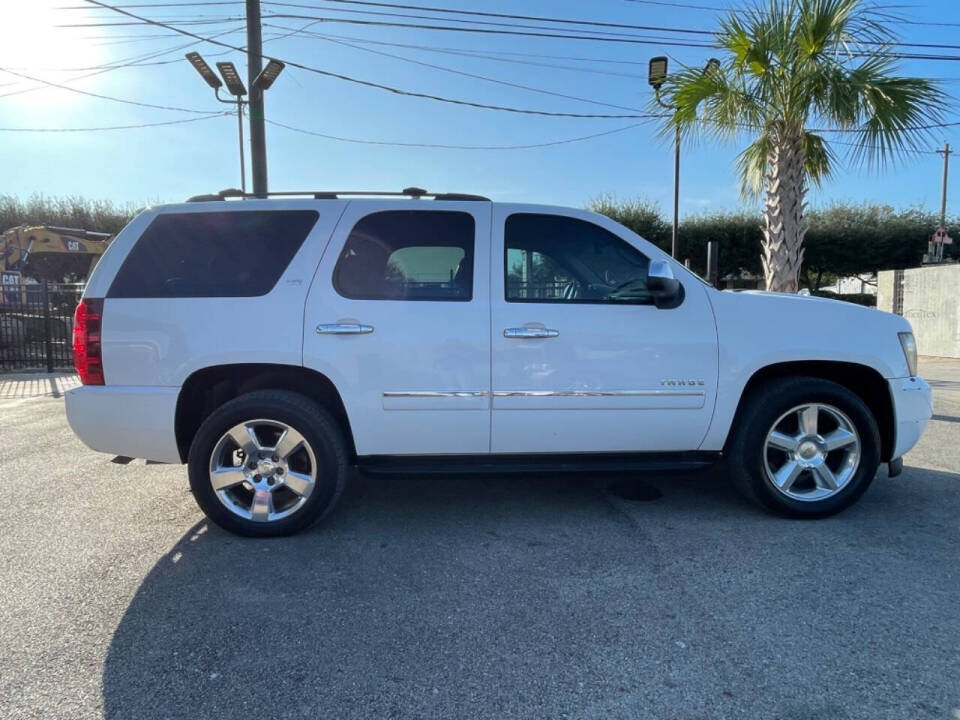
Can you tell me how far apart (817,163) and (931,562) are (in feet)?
20.0

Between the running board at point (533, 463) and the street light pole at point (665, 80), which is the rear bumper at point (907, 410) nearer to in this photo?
the running board at point (533, 463)

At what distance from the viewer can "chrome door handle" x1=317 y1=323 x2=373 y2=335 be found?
3502mm

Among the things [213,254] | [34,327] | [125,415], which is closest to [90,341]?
[125,415]

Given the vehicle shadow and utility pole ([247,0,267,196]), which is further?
utility pole ([247,0,267,196])

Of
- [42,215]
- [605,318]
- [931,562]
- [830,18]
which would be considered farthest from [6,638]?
[42,215]

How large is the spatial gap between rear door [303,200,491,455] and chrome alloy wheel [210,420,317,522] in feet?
1.19

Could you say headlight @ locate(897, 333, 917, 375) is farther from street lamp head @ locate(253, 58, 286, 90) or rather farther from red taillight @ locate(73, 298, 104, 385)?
street lamp head @ locate(253, 58, 286, 90)

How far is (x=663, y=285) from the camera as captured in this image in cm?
352

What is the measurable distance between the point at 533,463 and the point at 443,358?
859 mm

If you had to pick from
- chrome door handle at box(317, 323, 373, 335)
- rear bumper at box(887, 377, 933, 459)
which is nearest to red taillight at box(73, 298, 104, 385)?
chrome door handle at box(317, 323, 373, 335)

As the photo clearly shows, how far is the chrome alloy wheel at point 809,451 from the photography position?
12.4ft

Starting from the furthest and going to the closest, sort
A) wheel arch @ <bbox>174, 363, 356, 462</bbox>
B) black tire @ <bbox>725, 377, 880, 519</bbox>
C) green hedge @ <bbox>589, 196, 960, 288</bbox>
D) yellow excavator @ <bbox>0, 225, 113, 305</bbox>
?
1. green hedge @ <bbox>589, 196, 960, 288</bbox>
2. yellow excavator @ <bbox>0, 225, 113, 305</bbox>
3. black tire @ <bbox>725, 377, 880, 519</bbox>
4. wheel arch @ <bbox>174, 363, 356, 462</bbox>

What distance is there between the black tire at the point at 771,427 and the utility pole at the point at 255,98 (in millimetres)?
6910

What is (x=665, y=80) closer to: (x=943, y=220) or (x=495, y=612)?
(x=495, y=612)
